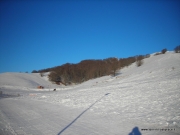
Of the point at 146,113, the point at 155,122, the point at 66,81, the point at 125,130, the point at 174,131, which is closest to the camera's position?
the point at 174,131

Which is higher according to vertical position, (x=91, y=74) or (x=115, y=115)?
(x=91, y=74)

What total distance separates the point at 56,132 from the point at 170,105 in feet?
26.5

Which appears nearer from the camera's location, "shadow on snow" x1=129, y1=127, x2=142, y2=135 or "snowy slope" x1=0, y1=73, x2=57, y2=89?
"shadow on snow" x1=129, y1=127, x2=142, y2=135

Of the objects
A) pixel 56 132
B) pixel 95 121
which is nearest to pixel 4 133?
pixel 56 132

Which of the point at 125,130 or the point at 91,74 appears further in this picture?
the point at 91,74

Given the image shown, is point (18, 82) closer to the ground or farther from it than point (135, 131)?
farther from it

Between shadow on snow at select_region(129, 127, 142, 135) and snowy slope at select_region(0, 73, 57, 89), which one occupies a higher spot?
snowy slope at select_region(0, 73, 57, 89)

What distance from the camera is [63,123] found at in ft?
26.4

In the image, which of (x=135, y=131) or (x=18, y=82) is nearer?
(x=135, y=131)

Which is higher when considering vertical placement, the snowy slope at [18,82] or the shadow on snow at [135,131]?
the snowy slope at [18,82]

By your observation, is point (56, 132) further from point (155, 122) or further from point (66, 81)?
point (66, 81)

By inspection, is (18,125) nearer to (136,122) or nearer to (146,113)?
(136,122)

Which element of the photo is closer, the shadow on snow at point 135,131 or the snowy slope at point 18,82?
the shadow on snow at point 135,131

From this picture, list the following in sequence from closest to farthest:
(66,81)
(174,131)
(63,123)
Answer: (174,131) < (63,123) < (66,81)
